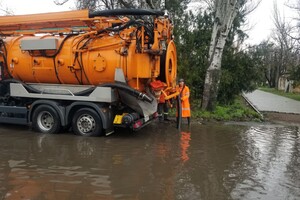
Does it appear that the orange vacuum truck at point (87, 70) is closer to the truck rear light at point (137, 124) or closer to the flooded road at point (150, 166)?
the truck rear light at point (137, 124)

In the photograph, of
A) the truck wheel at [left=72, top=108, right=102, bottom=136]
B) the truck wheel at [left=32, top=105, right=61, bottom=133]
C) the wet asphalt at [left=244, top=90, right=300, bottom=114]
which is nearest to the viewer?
the truck wheel at [left=72, top=108, right=102, bottom=136]

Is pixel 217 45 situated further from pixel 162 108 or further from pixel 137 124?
pixel 137 124

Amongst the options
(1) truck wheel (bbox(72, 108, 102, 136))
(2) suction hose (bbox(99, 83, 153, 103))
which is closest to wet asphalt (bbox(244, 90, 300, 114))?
(2) suction hose (bbox(99, 83, 153, 103))

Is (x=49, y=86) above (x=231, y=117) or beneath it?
above

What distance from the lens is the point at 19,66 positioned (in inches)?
374

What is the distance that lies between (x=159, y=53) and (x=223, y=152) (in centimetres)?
296

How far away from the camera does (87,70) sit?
8.73m

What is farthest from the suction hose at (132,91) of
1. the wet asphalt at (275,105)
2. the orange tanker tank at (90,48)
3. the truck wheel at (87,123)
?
the wet asphalt at (275,105)

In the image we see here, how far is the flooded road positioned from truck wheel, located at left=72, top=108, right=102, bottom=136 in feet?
1.03

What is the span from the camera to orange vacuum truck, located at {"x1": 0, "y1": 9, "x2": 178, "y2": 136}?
840cm

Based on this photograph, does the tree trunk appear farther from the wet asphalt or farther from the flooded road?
the wet asphalt

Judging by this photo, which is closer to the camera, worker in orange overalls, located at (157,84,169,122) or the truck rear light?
the truck rear light

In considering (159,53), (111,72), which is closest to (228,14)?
(159,53)

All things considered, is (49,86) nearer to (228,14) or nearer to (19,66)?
(19,66)
